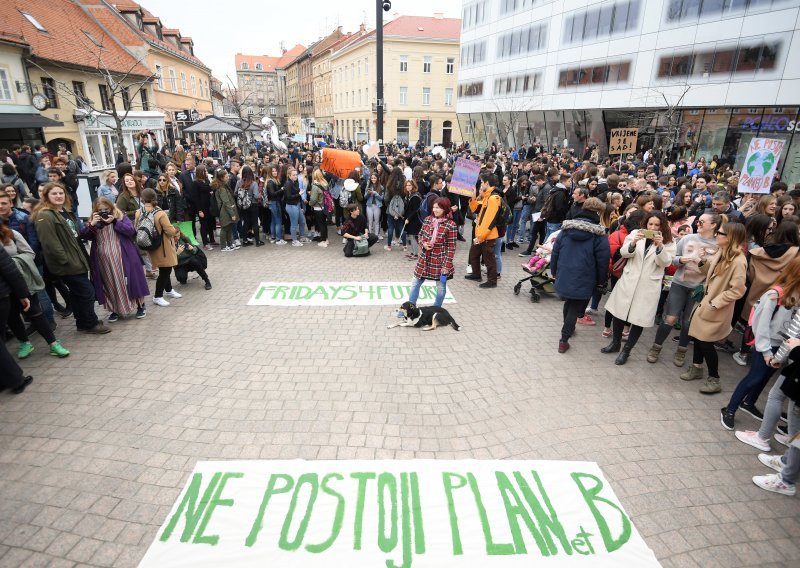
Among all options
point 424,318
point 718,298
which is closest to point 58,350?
point 424,318

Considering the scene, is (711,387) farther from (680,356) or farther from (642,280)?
(642,280)

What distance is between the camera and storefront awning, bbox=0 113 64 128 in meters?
18.1

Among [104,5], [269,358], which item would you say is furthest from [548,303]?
[104,5]

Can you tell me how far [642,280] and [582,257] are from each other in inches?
28.7

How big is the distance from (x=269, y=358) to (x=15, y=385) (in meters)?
2.60

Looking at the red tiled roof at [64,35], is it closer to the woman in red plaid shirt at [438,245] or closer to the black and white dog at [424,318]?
the woman in red plaid shirt at [438,245]

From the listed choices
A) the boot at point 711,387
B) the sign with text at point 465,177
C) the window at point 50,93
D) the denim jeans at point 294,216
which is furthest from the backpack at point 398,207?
the window at point 50,93

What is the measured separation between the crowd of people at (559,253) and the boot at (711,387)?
0.04ft

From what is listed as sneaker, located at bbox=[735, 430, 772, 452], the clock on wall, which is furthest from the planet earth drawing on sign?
the clock on wall

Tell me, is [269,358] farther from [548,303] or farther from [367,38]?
[367,38]

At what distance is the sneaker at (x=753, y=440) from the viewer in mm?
4125

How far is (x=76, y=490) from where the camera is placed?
11.6 feet

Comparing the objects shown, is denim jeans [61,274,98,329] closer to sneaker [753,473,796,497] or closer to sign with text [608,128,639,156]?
sneaker [753,473,796,497]

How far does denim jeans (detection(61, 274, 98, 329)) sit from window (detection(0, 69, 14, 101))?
19.8 meters
